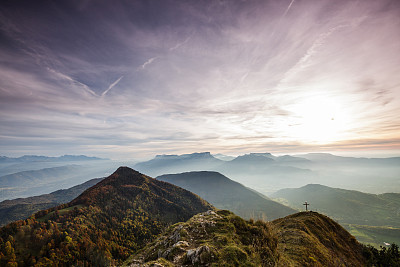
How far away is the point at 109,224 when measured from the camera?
403 feet

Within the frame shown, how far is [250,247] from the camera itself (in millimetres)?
13703

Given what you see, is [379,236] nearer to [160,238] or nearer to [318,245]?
[318,245]

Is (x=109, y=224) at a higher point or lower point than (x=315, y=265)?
lower

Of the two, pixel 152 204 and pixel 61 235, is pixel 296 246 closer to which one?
pixel 61 235

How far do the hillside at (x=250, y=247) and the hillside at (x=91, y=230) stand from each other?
9318 centimetres

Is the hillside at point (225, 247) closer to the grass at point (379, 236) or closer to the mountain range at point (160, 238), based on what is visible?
the mountain range at point (160, 238)

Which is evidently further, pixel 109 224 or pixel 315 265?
pixel 109 224

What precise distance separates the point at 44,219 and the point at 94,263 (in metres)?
54.1

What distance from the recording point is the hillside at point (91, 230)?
73.4m

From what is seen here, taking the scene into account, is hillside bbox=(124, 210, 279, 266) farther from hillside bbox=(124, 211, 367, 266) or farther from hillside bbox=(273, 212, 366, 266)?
hillside bbox=(273, 212, 366, 266)

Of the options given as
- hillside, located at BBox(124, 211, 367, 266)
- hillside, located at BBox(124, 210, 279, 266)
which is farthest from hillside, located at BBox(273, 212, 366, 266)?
hillside, located at BBox(124, 210, 279, 266)

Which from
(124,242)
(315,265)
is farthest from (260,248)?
(124,242)

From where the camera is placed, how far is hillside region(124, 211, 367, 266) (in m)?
12.8

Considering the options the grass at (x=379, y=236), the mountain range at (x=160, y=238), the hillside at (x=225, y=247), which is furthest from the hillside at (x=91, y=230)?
the grass at (x=379, y=236)
